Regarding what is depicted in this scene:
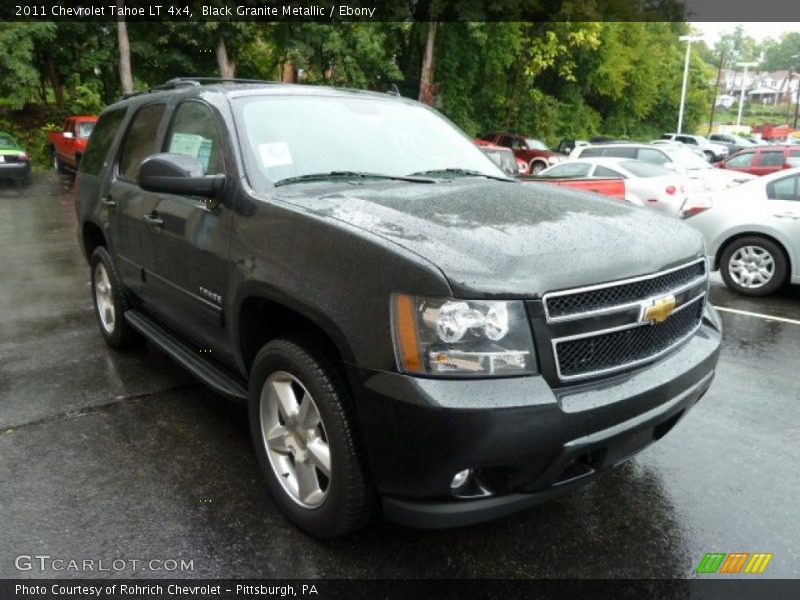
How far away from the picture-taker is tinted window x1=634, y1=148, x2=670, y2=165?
625 inches

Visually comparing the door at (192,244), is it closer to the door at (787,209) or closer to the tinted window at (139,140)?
the tinted window at (139,140)

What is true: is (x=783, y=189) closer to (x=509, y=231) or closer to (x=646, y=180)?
(x=646, y=180)

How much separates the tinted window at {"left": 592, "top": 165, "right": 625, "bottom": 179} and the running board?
30.7ft

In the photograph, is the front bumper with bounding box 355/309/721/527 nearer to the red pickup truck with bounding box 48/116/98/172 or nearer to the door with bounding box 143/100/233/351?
the door with bounding box 143/100/233/351

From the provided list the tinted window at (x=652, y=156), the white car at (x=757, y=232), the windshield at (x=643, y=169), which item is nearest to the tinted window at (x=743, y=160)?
the tinted window at (x=652, y=156)

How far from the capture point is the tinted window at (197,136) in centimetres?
334

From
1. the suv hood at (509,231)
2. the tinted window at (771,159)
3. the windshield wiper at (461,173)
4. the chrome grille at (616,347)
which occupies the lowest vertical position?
the tinted window at (771,159)

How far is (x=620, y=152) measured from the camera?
1659 cm

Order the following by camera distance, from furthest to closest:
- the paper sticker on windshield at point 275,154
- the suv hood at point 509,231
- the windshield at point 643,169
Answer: the windshield at point 643,169 < the paper sticker on windshield at point 275,154 < the suv hood at point 509,231

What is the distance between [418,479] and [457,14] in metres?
27.2

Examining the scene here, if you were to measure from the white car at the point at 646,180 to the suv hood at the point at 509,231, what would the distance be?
878cm

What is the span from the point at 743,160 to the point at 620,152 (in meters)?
3.63

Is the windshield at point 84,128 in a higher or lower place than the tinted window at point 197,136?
lower

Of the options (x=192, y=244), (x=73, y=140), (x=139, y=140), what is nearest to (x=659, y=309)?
(x=192, y=244)
